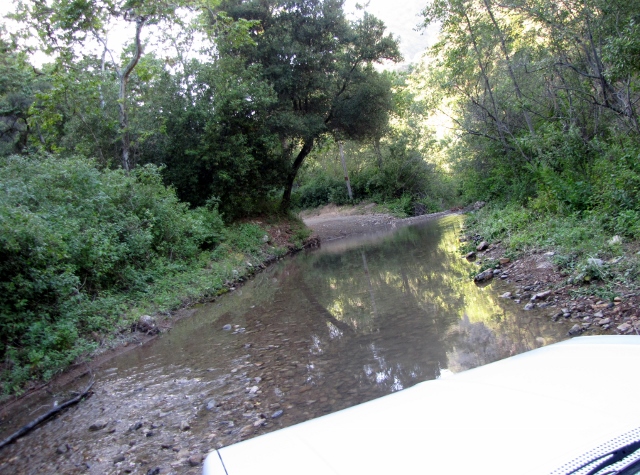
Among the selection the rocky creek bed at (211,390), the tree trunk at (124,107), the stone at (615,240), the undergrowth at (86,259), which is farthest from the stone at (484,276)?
the tree trunk at (124,107)

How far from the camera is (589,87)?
31.7 feet

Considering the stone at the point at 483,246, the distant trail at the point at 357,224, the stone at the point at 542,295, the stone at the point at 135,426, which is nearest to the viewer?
the stone at the point at 135,426

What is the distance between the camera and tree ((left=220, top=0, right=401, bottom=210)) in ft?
62.0

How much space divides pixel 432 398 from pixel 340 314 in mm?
5871

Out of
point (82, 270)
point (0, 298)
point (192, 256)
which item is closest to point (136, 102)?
point (192, 256)

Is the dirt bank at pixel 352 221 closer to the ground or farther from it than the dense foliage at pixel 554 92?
closer to the ground

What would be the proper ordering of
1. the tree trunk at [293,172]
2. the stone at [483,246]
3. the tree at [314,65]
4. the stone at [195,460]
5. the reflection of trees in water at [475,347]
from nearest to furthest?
the stone at [195,460] < the reflection of trees in water at [475,347] < the stone at [483,246] < the tree at [314,65] < the tree trunk at [293,172]

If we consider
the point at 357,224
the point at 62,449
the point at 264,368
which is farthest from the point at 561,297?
the point at 357,224

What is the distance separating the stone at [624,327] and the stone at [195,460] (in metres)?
4.19

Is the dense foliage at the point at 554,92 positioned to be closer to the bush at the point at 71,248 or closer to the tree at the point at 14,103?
the bush at the point at 71,248

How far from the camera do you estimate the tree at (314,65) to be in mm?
18891

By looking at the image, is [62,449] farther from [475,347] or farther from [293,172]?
[293,172]

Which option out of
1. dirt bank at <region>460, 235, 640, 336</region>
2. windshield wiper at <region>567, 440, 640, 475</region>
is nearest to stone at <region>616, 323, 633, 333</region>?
dirt bank at <region>460, 235, 640, 336</region>

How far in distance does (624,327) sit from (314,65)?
17.1 metres
